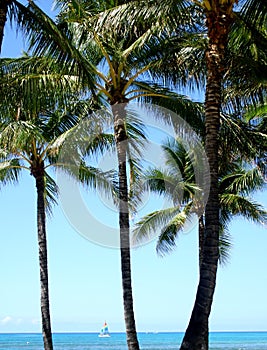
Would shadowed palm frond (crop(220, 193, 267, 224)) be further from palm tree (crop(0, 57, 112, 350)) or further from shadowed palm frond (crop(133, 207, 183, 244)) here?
palm tree (crop(0, 57, 112, 350))

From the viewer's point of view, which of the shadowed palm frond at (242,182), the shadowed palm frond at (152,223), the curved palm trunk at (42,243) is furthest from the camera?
the shadowed palm frond at (152,223)

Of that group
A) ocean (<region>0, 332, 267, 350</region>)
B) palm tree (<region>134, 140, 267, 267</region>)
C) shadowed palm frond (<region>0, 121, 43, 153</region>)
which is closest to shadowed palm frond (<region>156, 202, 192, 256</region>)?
palm tree (<region>134, 140, 267, 267</region>)

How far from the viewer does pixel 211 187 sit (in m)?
11.8

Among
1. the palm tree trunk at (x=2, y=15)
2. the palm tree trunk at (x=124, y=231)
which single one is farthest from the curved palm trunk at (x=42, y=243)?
the palm tree trunk at (x=2, y=15)

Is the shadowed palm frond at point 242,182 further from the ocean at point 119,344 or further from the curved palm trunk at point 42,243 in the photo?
the ocean at point 119,344

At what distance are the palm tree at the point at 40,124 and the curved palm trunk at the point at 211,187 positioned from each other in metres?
4.02

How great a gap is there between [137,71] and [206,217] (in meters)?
5.50

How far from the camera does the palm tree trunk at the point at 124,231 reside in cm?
1520

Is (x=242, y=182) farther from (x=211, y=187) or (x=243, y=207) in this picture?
(x=211, y=187)

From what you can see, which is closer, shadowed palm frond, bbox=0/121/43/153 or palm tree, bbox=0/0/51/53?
palm tree, bbox=0/0/51/53

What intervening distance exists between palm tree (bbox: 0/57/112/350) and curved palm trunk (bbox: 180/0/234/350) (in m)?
4.02

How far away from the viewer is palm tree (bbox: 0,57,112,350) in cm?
1483

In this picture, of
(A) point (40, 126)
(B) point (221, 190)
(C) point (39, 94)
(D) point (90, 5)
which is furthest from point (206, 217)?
(B) point (221, 190)

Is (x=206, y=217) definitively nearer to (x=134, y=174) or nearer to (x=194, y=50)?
(x=194, y=50)
